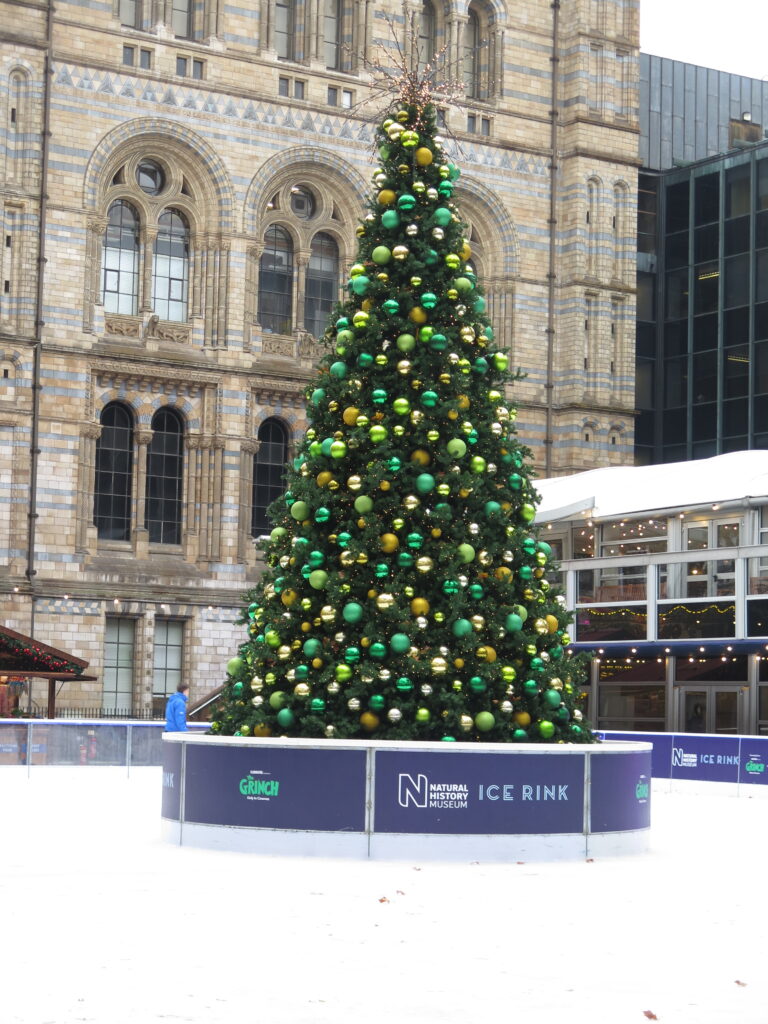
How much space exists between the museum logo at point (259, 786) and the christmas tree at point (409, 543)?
0.75m

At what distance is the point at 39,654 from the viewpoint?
33344 millimetres

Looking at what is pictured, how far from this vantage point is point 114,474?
40.3 m

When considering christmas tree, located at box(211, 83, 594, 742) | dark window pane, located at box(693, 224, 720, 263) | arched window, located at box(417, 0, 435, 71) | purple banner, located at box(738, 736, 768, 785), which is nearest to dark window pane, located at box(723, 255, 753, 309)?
dark window pane, located at box(693, 224, 720, 263)

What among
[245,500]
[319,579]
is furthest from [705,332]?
[319,579]

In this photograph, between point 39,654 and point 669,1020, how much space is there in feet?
90.4

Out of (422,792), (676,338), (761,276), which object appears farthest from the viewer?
(676,338)

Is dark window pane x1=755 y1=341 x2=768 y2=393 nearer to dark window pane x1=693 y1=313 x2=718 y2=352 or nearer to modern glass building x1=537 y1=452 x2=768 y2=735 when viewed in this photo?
dark window pane x1=693 y1=313 x2=718 y2=352

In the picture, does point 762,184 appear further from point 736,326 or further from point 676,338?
point 676,338

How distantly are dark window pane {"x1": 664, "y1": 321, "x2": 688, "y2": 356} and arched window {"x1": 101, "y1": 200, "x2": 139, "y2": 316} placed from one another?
17620 millimetres

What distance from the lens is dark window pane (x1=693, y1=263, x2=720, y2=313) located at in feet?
162

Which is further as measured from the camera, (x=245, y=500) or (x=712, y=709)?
(x=245, y=500)

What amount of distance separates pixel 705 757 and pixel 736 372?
24053 mm

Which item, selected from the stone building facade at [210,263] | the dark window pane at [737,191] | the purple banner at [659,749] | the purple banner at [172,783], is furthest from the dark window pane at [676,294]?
the purple banner at [172,783]

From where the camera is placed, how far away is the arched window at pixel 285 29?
43.8 metres
